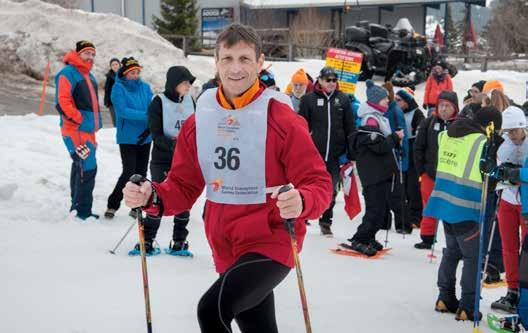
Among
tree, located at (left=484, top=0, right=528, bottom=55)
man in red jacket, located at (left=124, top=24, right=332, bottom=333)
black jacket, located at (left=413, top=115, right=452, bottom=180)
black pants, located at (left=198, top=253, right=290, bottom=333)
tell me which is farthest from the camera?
tree, located at (left=484, top=0, right=528, bottom=55)

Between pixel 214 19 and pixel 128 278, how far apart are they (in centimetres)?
3916

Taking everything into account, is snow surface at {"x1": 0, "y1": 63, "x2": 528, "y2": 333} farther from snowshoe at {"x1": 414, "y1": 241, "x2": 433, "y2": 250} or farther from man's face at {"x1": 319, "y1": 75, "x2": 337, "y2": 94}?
man's face at {"x1": 319, "y1": 75, "x2": 337, "y2": 94}

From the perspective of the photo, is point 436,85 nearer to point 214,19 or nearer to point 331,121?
point 331,121

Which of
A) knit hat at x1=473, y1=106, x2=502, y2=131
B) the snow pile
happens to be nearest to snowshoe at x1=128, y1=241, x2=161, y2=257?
knit hat at x1=473, y1=106, x2=502, y2=131

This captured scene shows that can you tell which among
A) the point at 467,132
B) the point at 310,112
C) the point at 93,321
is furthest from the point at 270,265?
the point at 310,112

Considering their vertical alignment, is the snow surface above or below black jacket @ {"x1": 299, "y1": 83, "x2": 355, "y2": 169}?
below

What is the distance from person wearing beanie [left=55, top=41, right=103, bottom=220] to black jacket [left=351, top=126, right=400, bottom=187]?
3.13m

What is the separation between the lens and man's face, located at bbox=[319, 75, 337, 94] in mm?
8219

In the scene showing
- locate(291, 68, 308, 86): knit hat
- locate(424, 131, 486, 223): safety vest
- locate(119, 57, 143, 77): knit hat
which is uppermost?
locate(119, 57, 143, 77): knit hat

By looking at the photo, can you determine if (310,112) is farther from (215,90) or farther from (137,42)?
(137,42)

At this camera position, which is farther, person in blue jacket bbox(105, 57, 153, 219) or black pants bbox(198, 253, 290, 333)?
person in blue jacket bbox(105, 57, 153, 219)

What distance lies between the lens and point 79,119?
25.7 feet

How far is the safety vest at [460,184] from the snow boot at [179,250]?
8.70 feet

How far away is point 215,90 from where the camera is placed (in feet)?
12.2
